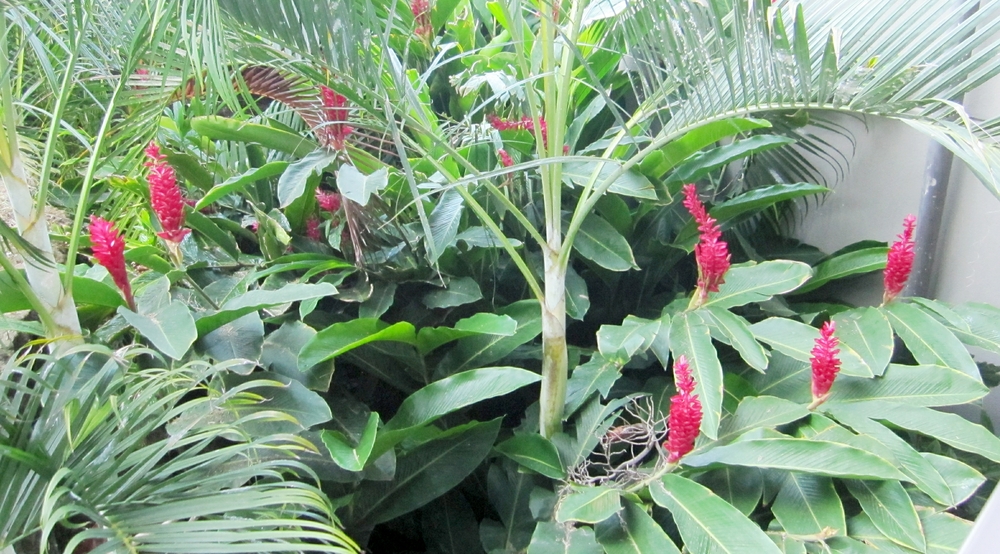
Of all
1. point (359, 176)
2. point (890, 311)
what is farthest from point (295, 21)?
point (890, 311)

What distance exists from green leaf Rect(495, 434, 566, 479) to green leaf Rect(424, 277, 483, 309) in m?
0.30

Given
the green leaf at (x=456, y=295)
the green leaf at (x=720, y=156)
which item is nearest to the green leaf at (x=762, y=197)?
the green leaf at (x=720, y=156)

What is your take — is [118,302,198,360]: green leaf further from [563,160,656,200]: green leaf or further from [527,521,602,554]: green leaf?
[563,160,656,200]: green leaf

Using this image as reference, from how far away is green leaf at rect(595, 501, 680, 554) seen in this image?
0.92 metres

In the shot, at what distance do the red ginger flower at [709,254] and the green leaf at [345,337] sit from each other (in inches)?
21.2

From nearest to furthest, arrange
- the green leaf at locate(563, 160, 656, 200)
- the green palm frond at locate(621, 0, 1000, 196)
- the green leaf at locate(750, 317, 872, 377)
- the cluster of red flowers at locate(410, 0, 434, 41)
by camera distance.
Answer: the green palm frond at locate(621, 0, 1000, 196) → the green leaf at locate(750, 317, 872, 377) → the green leaf at locate(563, 160, 656, 200) → the cluster of red flowers at locate(410, 0, 434, 41)

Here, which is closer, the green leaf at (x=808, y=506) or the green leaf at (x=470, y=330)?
the green leaf at (x=808, y=506)

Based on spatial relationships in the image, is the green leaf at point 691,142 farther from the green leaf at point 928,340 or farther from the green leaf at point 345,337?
the green leaf at point 345,337

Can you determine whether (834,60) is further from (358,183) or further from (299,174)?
(299,174)

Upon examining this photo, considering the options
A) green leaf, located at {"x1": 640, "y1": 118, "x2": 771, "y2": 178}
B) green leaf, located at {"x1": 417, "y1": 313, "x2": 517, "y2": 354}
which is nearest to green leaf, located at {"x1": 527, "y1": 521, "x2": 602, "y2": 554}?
green leaf, located at {"x1": 417, "y1": 313, "x2": 517, "y2": 354}

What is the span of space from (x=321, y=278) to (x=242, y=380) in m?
0.30

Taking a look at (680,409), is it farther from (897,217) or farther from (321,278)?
(897,217)

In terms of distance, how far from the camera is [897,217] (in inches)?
60.1

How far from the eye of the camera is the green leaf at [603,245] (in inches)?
51.4
